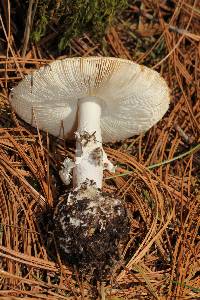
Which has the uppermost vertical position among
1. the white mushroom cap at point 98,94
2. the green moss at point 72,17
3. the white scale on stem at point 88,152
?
the green moss at point 72,17

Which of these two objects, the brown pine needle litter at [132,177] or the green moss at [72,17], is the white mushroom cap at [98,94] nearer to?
the brown pine needle litter at [132,177]

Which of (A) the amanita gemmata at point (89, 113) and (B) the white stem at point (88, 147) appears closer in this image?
(A) the amanita gemmata at point (89, 113)

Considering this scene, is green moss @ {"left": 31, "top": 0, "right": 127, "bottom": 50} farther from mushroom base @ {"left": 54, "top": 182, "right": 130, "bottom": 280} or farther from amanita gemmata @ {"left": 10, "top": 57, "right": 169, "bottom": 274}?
mushroom base @ {"left": 54, "top": 182, "right": 130, "bottom": 280}

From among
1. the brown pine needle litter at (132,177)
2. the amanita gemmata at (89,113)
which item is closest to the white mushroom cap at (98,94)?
the amanita gemmata at (89,113)

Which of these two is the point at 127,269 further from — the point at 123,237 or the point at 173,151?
the point at 173,151

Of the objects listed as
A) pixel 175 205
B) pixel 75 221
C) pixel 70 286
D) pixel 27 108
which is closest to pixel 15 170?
pixel 27 108

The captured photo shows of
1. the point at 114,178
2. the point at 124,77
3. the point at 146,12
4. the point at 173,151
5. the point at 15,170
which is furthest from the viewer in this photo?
the point at 146,12

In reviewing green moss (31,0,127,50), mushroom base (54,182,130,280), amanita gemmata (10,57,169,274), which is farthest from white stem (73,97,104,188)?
green moss (31,0,127,50)
